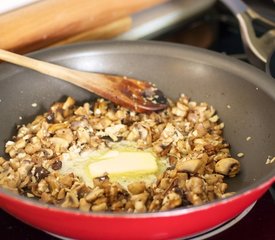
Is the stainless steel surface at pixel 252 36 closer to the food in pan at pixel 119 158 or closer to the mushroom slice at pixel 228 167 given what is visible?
the food in pan at pixel 119 158

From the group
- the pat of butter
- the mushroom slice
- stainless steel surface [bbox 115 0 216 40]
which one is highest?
stainless steel surface [bbox 115 0 216 40]

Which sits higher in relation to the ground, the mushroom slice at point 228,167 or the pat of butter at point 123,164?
the pat of butter at point 123,164

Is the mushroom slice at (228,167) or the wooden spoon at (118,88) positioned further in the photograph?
the wooden spoon at (118,88)

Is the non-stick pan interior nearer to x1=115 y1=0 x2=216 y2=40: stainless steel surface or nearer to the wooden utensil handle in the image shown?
the wooden utensil handle

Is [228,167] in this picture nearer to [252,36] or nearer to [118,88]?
[118,88]

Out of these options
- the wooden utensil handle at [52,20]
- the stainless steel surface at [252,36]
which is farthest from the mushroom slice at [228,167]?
the wooden utensil handle at [52,20]

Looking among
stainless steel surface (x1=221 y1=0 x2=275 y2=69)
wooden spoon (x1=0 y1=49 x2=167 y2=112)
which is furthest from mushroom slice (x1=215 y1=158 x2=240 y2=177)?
stainless steel surface (x1=221 y1=0 x2=275 y2=69)

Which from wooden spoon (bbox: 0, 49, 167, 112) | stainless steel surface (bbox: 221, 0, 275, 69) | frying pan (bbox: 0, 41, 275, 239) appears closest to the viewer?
frying pan (bbox: 0, 41, 275, 239)

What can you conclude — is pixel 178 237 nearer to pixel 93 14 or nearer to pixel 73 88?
pixel 73 88
